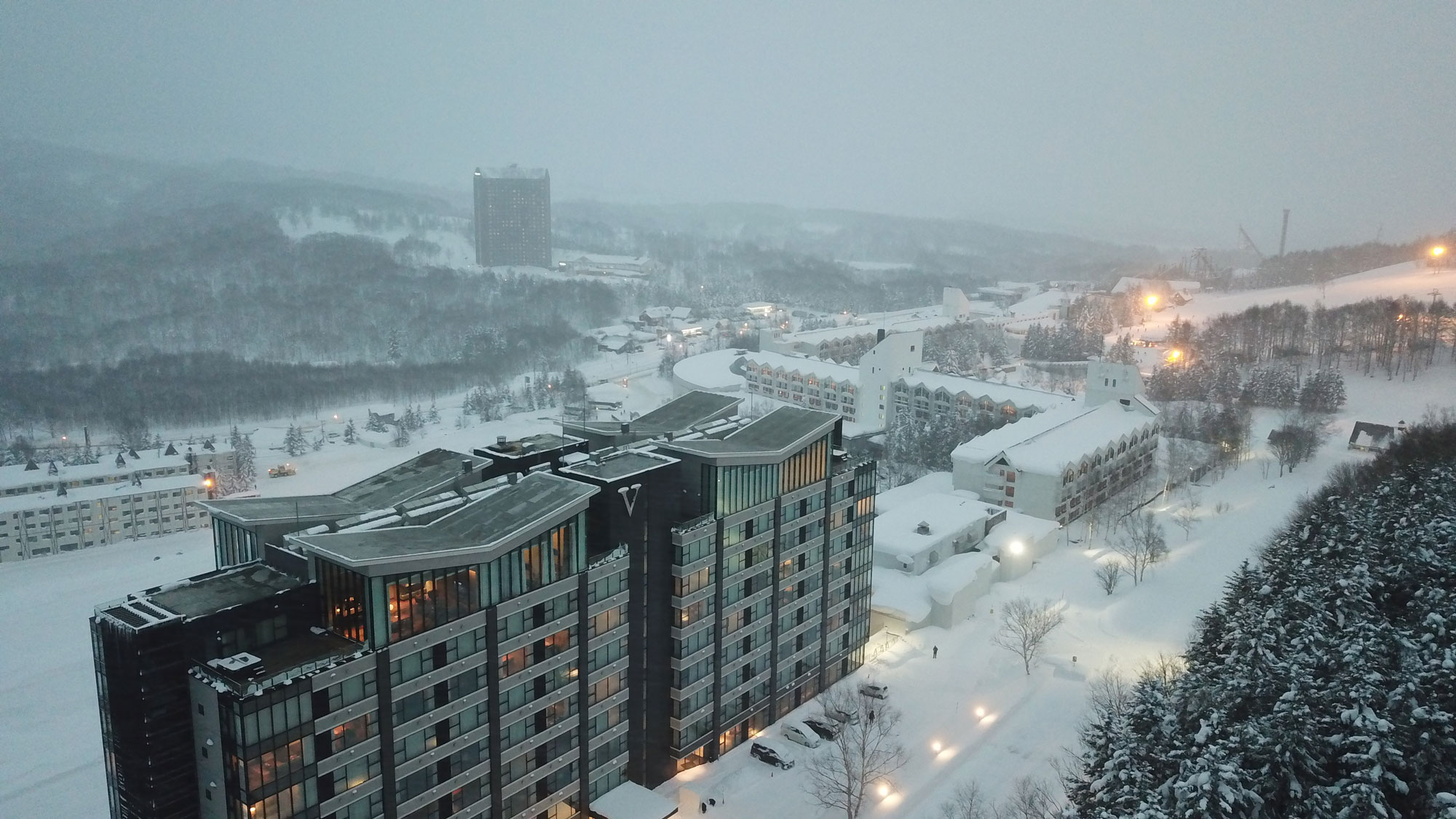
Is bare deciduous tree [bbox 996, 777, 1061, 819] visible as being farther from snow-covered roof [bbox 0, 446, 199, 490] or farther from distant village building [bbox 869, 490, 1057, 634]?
snow-covered roof [bbox 0, 446, 199, 490]

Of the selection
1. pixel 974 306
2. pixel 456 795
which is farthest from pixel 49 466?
pixel 974 306

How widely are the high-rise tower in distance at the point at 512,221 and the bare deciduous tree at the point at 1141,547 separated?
154388mm

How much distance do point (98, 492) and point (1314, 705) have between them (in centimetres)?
5882

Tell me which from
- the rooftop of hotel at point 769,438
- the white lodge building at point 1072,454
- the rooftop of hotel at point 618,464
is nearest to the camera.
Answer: the rooftop of hotel at point 618,464

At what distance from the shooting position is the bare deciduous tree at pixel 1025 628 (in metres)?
32.7

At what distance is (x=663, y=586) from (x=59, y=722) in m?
23.1

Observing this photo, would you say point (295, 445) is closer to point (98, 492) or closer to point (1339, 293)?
point (98, 492)

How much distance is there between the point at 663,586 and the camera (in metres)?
25.0

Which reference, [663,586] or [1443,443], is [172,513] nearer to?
[663,586]

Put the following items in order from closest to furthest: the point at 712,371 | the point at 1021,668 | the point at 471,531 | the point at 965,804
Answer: the point at 471,531
the point at 965,804
the point at 1021,668
the point at 712,371

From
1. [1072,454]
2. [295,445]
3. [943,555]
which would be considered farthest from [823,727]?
[295,445]

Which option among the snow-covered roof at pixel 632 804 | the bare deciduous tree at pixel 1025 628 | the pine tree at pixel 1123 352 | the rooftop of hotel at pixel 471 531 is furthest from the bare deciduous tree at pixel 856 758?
the pine tree at pixel 1123 352

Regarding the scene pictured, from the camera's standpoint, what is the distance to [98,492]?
52.5 meters

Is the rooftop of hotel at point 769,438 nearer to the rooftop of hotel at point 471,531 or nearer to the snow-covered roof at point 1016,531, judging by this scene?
the rooftop of hotel at point 471,531
